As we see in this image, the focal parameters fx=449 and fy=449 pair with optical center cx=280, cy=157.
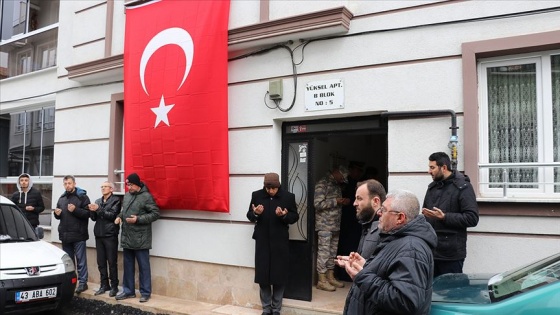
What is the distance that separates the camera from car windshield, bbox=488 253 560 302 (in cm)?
264

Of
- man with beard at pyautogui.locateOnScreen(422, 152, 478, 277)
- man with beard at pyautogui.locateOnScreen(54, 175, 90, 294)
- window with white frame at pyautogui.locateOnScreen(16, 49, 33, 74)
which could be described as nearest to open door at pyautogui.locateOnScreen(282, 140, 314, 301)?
man with beard at pyautogui.locateOnScreen(422, 152, 478, 277)

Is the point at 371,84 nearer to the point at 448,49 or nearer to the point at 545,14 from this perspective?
the point at 448,49

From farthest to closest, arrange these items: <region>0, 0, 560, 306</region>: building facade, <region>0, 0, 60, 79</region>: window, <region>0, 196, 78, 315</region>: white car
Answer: <region>0, 0, 60, 79</region>: window < <region>0, 196, 78, 315</region>: white car < <region>0, 0, 560, 306</region>: building facade

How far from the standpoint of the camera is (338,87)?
18.7ft

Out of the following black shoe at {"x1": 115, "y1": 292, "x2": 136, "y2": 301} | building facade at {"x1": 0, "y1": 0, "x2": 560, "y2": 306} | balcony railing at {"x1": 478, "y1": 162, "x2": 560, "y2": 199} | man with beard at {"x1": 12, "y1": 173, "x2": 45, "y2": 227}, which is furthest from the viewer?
man with beard at {"x1": 12, "y1": 173, "x2": 45, "y2": 227}

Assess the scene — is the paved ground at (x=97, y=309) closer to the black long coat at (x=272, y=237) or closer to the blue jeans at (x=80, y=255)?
the blue jeans at (x=80, y=255)

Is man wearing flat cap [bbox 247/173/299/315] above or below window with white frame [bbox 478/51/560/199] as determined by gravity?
below

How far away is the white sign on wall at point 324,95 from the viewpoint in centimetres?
571

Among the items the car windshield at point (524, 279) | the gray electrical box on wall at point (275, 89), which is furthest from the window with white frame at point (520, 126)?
the gray electrical box on wall at point (275, 89)

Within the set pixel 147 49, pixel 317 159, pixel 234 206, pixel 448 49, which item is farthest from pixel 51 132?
pixel 448 49

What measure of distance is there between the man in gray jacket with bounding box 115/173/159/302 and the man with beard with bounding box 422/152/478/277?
4017mm

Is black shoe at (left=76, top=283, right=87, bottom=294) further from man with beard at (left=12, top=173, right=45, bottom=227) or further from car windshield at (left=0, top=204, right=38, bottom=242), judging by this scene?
man with beard at (left=12, top=173, right=45, bottom=227)

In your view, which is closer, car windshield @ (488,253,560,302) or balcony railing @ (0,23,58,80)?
car windshield @ (488,253,560,302)

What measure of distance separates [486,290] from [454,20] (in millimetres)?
3270
